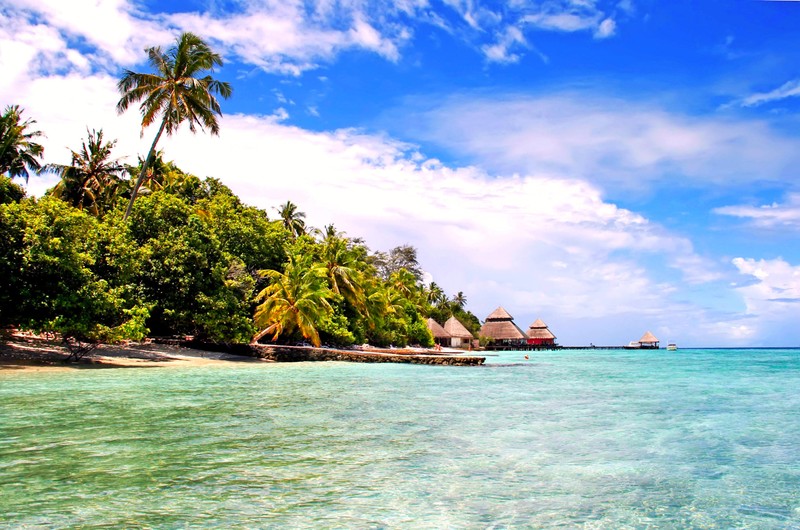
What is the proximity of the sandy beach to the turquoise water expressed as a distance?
614cm

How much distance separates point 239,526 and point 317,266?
2489cm

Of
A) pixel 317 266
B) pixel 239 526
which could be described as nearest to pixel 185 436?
pixel 239 526

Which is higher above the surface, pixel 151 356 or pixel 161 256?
pixel 161 256

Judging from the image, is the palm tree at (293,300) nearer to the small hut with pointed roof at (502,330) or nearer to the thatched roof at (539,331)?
the small hut with pointed roof at (502,330)

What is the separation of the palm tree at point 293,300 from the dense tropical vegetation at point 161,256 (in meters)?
0.07

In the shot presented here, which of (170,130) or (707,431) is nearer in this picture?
(707,431)

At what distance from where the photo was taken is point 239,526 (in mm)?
3523

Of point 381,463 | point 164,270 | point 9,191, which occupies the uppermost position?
point 9,191

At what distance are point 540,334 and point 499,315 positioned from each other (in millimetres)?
8144

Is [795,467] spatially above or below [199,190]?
below

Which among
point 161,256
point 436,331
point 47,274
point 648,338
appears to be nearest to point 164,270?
point 161,256

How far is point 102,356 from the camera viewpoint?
1934 centimetres

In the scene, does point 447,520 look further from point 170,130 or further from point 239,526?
point 170,130

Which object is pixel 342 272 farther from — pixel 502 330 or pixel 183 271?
pixel 502 330
